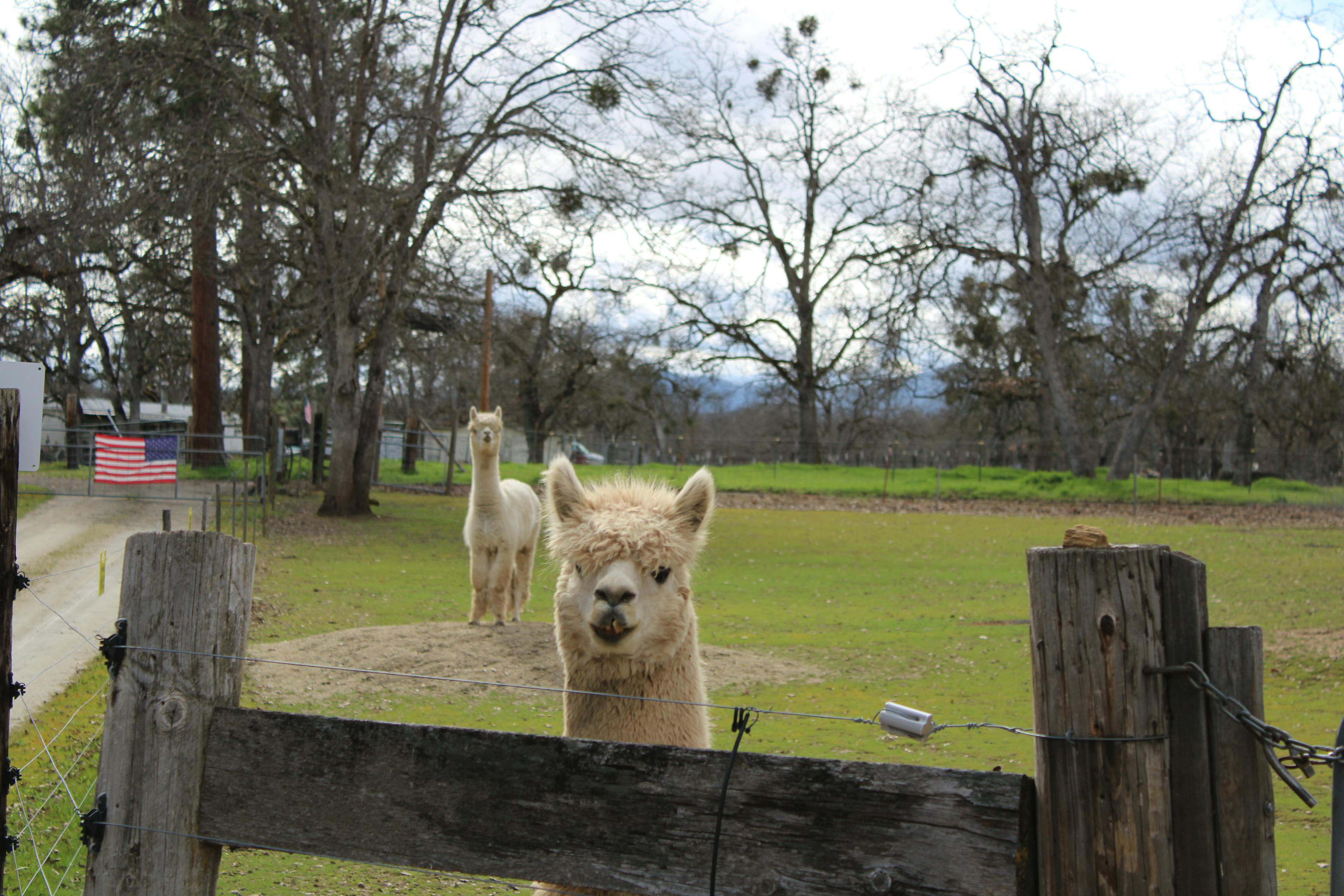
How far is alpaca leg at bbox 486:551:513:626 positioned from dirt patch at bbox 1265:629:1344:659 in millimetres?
7548

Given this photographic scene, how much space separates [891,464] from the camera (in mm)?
37438

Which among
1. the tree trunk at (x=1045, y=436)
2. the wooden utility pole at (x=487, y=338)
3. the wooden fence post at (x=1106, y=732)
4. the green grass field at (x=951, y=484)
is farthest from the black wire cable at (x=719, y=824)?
the tree trunk at (x=1045, y=436)

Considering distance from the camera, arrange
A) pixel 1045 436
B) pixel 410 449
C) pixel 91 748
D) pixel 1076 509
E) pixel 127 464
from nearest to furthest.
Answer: pixel 91 748 < pixel 127 464 < pixel 1076 509 < pixel 410 449 < pixel 1045 436

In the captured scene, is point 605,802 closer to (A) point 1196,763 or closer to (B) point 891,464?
(A) point 1196,763

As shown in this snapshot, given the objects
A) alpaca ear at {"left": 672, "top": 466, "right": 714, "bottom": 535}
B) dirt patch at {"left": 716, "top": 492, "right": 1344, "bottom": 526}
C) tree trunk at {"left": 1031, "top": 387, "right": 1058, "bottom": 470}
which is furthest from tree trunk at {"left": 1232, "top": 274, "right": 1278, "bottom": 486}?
alpaca ear at {"left": 672, "top": 466, "right": 714, "bottom": 535}

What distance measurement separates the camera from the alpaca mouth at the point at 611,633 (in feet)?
11.1

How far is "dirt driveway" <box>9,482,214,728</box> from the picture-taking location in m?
7.29

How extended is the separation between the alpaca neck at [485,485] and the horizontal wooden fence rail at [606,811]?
9319mm

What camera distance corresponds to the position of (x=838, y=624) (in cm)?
1268

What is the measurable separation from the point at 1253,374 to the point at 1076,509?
30.9 feet

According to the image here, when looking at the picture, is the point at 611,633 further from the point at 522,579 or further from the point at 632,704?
the point at 522,579

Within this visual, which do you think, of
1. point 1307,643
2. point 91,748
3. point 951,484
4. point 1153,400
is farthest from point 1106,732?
point 1153,400

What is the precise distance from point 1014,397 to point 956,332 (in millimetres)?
8281

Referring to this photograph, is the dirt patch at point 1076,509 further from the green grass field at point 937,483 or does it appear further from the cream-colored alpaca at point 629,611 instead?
the cream-colored alpaca at point 629,611
